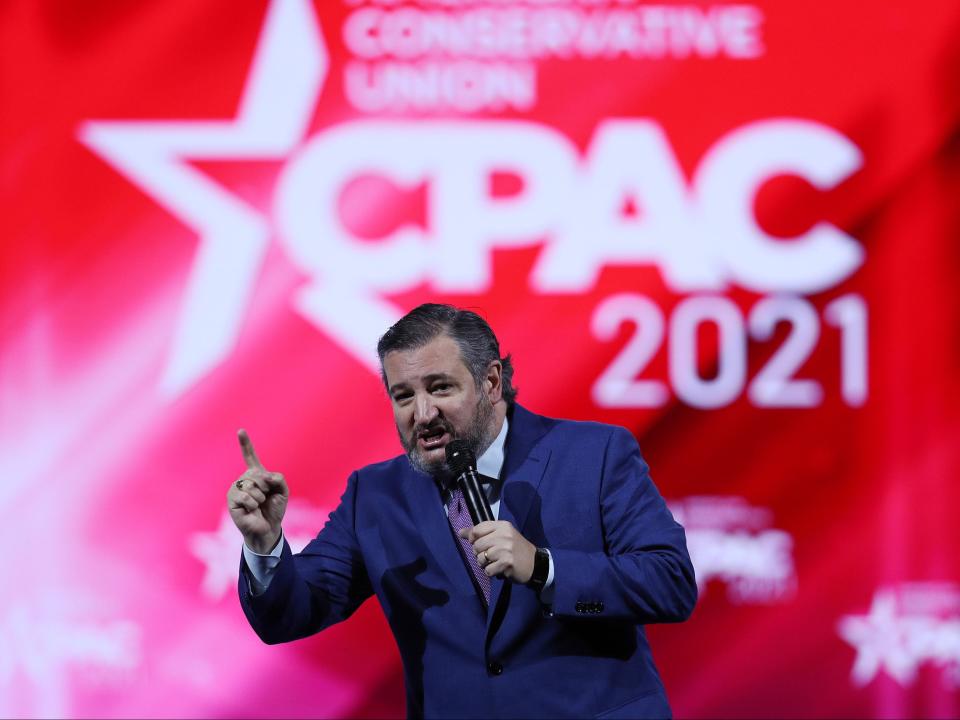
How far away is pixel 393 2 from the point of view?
3.19 meters

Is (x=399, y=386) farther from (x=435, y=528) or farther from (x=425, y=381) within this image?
(x=435, y=528)

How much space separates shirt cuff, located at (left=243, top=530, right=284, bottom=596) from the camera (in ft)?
6.30

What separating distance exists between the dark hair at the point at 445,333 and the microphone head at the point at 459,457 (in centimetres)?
16

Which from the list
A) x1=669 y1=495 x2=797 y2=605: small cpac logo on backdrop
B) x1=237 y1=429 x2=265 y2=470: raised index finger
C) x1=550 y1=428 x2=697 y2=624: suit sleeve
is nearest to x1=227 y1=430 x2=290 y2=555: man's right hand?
x1=237 y1=429 x2=265 y2=470: raised index finger

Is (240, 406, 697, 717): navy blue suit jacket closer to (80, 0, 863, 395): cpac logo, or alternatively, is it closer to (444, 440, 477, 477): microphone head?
(444, 440, 477, 477): microphone head

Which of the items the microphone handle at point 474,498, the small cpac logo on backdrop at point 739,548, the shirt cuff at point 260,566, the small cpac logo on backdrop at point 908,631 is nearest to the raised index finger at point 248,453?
the shirt cuff at point 260,566

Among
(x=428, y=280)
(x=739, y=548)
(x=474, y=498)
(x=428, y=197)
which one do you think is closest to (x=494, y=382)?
(x=474, y=498)

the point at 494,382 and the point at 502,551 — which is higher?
the point at 494,382

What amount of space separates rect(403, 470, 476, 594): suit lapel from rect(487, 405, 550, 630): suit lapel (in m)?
0.07

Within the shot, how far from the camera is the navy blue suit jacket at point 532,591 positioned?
185cm

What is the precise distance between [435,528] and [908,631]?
1.72m

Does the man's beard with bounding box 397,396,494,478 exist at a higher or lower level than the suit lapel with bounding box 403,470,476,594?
higher

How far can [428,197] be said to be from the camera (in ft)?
10.4

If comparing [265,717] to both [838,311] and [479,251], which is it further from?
[838,311]
